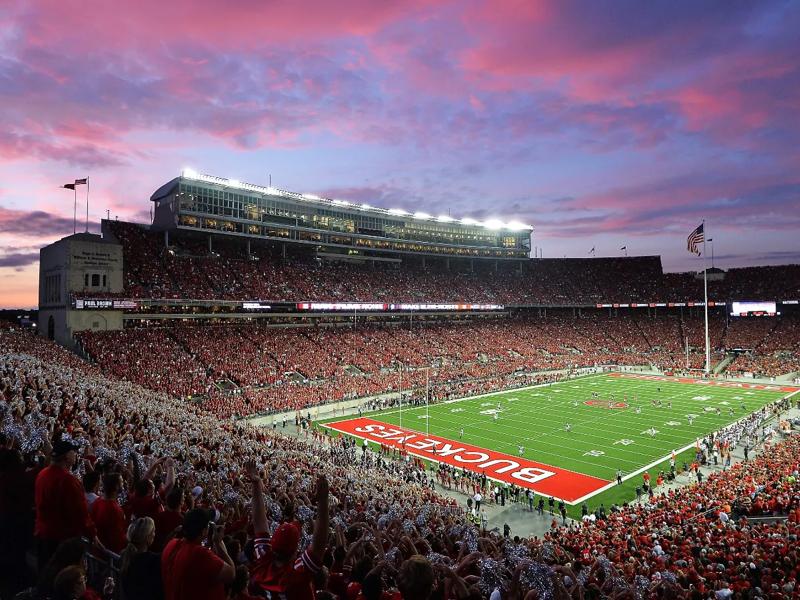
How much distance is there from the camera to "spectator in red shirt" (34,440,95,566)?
14.8 feet

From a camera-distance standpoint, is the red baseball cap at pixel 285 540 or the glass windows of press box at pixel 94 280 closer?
the red baseball cap at pixel 285 540

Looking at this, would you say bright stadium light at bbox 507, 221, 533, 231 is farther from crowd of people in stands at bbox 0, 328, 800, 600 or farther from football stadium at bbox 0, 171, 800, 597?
crowd of people in stands at bbox 0, 328, 800, 600

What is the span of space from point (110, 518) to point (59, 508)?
0.41 metres

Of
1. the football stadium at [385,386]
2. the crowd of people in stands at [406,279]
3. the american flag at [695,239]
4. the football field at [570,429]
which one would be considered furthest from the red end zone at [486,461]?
the american flag at [695,239]

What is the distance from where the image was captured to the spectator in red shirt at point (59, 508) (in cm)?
450

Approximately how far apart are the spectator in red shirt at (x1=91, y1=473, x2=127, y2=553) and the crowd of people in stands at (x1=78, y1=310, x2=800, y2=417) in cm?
2971

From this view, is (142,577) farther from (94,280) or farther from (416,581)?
(94,280)

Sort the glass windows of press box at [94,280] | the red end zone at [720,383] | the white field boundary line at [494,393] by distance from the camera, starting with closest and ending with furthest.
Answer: the white field boundary line at [494,393]
the glass windows of press box at [94,280]
the red end zone at [720,383]

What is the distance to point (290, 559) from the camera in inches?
144

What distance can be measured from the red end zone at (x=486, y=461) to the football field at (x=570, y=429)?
46mm

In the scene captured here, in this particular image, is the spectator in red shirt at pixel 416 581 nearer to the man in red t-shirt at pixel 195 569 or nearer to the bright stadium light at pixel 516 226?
the man in red t-shirt at pixel 195 569

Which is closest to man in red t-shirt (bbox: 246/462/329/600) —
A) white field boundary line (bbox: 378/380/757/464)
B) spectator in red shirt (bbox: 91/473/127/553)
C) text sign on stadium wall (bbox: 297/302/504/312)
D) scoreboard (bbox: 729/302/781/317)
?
spectator in red shirt (bbox: 91/473/127/553)

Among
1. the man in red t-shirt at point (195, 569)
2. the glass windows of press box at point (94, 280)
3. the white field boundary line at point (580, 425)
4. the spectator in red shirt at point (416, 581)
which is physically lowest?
the white field boundary line at point (580, 425)

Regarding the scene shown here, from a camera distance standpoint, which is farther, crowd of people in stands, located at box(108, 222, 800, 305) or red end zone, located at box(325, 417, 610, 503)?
crowd of people in stands, located at box(108, 222, 800, 305)
